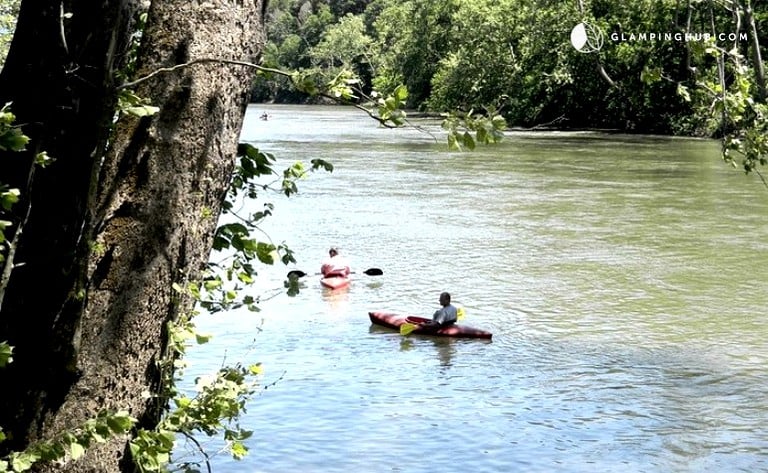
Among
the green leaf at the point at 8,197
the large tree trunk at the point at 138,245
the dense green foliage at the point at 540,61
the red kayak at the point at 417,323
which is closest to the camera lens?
the green leaf at the point at 8,197

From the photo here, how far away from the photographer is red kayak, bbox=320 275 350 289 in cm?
1738

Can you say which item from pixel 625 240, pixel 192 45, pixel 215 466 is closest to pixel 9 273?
pixel 192 45

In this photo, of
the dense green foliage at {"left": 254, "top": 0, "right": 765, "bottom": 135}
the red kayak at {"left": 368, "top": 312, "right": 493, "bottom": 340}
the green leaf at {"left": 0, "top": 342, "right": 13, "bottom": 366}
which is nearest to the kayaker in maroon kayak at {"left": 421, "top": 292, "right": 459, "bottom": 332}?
the red kayak at {"left": 368, "top": 312, "right": 493, "bottom": 340}

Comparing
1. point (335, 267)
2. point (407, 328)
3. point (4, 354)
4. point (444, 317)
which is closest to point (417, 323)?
point (407, 328)

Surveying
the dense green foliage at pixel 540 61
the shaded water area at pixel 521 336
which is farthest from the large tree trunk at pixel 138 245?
the dense green foliage at pixel 540 61

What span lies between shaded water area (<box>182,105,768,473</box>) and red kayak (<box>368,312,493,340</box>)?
123 mm

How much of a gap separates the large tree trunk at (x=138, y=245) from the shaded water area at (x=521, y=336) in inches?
91.6

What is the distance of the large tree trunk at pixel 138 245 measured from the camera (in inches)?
102

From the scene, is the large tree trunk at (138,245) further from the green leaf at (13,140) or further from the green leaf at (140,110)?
the green leaf at (13,140)

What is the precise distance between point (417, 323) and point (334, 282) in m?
3.25

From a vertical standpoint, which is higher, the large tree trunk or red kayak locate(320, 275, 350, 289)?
the large tree trunk

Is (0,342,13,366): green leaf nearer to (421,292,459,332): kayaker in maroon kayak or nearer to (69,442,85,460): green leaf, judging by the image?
(69,442,85,460): green leaf

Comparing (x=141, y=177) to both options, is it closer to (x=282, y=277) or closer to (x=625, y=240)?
(x=282, y=277)

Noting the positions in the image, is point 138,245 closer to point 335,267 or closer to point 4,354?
point 4,354
